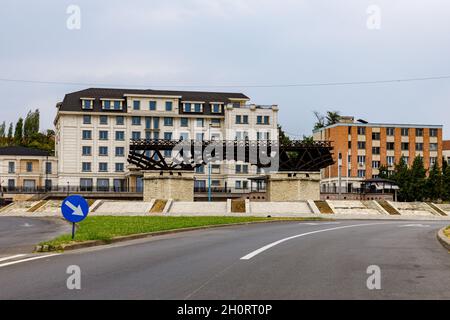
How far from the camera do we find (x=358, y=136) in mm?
101500

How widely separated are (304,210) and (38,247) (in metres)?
38.3

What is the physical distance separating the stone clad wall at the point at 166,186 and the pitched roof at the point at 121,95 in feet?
113

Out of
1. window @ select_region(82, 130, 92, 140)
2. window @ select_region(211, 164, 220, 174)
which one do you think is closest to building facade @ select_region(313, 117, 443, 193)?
window @ select_region(211, 164, 220, 174)

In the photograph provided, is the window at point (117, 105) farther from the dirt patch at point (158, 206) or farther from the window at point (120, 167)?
the dirt patch at point (158, 206)

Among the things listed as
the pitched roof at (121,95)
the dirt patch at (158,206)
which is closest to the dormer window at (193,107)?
the pitched roof at (121,95)

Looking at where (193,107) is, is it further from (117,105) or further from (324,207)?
(324,207)

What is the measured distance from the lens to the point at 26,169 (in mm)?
92188

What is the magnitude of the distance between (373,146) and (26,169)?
57728 mm

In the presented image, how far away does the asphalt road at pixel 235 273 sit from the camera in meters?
8.62

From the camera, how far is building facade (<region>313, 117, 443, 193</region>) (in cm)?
10069

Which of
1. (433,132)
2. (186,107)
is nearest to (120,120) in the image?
(186,107)

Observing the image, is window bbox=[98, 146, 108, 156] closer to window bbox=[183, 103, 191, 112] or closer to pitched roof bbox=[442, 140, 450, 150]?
window bbox=[183, 103, 191, 112]
